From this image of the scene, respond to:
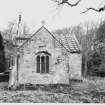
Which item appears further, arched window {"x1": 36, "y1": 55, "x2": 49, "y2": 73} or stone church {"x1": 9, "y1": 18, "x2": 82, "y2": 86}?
arched window {"x1": 36, "y1": 55, "x2": 49, "y2": 73}


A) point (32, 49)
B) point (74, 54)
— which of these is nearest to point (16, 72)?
point (32, 49)

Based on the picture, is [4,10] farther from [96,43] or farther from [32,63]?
[96,43]

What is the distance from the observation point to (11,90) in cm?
1616

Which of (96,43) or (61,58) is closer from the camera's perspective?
(61,58)

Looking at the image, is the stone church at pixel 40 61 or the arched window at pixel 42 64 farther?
the arched window at pixel 42 64

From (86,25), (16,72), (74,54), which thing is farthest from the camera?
(86,25)

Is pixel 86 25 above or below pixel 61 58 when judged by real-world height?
above

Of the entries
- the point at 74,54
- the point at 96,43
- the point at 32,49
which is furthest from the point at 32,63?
the point at 96,43

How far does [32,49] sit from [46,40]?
138cm

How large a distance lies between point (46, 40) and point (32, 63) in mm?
2240

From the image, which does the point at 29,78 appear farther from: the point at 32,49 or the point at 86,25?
the point at 86,25

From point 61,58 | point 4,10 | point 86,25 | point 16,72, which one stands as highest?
point 86,25

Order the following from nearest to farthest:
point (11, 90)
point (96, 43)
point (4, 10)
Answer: point (4, 10), point (11, 90), point (96, 43)

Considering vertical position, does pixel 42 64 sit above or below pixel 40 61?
below
